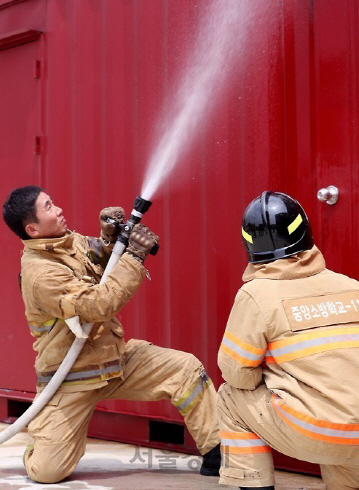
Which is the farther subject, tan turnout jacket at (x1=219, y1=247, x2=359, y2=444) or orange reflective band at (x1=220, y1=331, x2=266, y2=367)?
orange reflective band at (x1=220, y1=331, x2=266, y2=367)

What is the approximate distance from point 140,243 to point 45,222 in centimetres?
56

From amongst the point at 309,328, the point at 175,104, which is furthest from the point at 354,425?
the point at 175,104

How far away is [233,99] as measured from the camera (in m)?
4.61

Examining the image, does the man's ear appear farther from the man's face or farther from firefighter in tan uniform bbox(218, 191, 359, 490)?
firefighter in tan uniform bbox(218, 191, 359, 490)

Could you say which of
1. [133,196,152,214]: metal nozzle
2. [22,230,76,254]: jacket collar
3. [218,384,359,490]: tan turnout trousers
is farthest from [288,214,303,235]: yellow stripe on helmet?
[22,230,76,254]: jacket collar

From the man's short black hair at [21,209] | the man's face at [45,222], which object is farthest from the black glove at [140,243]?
the man's short black hair at [21,209]

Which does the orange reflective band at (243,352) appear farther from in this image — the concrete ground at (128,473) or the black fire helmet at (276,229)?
the concrete ground at (128,473)

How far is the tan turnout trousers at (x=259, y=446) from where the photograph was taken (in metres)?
3.22

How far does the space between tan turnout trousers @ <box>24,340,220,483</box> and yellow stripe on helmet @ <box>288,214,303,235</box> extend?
1.36m

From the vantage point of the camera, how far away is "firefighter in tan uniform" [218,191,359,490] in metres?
3.13

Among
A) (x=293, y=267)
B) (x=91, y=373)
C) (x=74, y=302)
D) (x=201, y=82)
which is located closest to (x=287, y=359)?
(x=293, y=267)

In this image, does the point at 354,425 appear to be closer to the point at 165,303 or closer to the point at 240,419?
the point at 240,419

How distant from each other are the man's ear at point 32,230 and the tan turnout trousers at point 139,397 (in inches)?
33.8

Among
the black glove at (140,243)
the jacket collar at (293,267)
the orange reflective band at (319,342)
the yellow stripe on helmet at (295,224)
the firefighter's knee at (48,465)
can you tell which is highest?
the yellow stripe on helmet at (295,224)
